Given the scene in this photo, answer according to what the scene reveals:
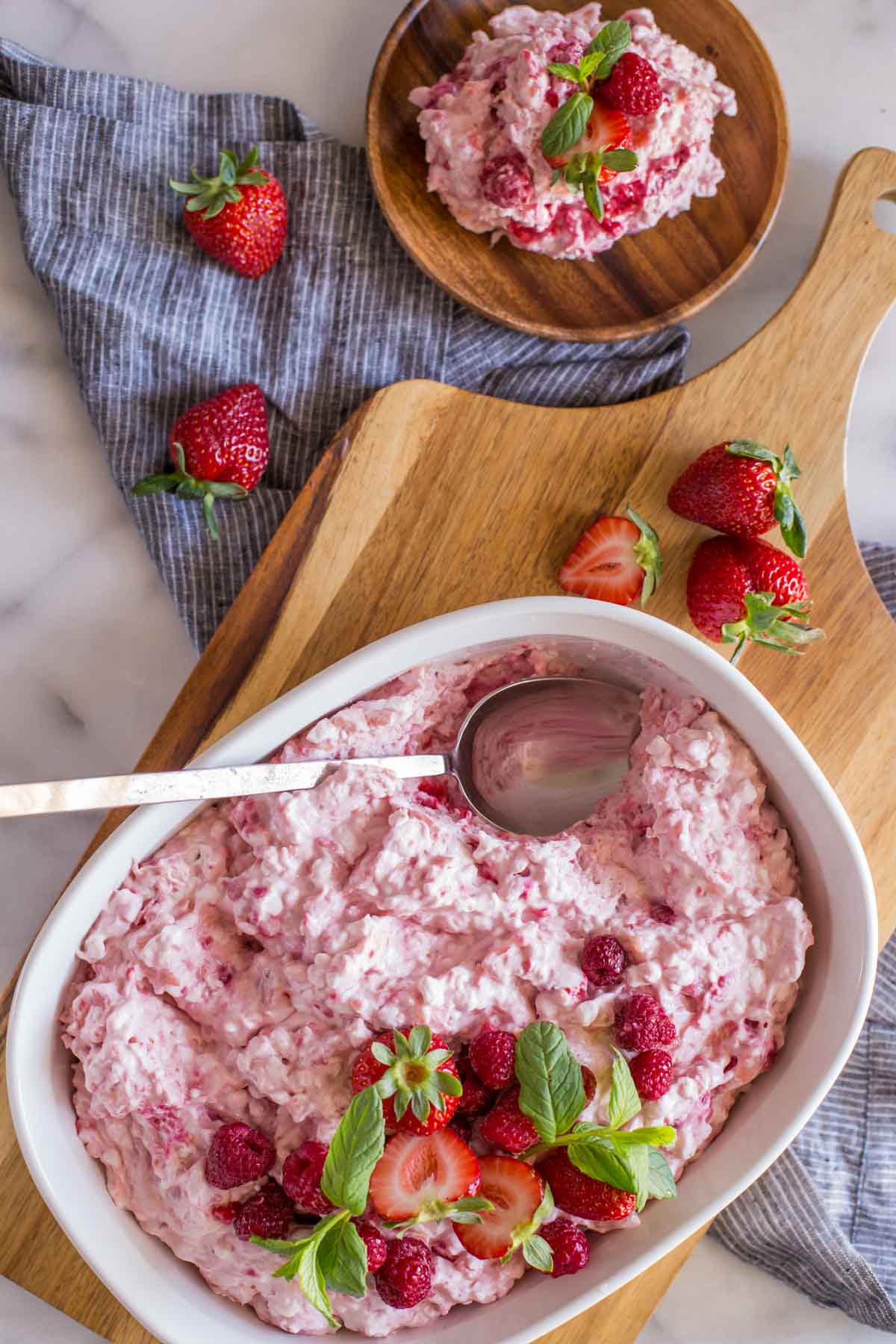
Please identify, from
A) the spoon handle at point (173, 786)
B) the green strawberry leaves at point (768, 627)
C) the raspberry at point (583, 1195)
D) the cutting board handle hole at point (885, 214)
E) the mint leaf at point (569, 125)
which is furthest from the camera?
the cutting board handle hole at point (885, 214)

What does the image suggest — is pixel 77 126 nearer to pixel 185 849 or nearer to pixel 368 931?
pixel 185 849

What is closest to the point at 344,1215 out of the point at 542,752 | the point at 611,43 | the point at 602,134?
the point at 542,752

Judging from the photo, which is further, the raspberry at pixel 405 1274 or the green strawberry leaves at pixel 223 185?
the green strawberry leaves at pixel 223 185

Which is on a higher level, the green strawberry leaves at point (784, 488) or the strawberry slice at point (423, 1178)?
the green strawberry leaves at point (784, 488)

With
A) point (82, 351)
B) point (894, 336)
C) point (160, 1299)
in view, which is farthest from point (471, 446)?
point (160, 1299)

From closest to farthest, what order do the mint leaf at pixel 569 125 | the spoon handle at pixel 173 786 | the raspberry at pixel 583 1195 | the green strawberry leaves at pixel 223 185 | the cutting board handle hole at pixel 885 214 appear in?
1. the spoon handle at pixel 173 786
2. the raspberry at pixel 583 1195
3. the mint leaf at pixel 569 125
4. the green strawberry leaves at pixel 223 185
5. the cutting board handle hole at pixel 885 214

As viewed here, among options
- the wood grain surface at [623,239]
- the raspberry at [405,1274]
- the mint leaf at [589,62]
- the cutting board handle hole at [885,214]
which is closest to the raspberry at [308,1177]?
the raspberry at [405,1274]

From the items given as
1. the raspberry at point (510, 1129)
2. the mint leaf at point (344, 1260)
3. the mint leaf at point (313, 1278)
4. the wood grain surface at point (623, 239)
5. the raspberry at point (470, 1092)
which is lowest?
the mint leaf at point (313, 1278)

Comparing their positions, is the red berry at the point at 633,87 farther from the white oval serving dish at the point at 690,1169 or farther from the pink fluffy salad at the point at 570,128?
the white oval serving dish at the point at 690,1169
